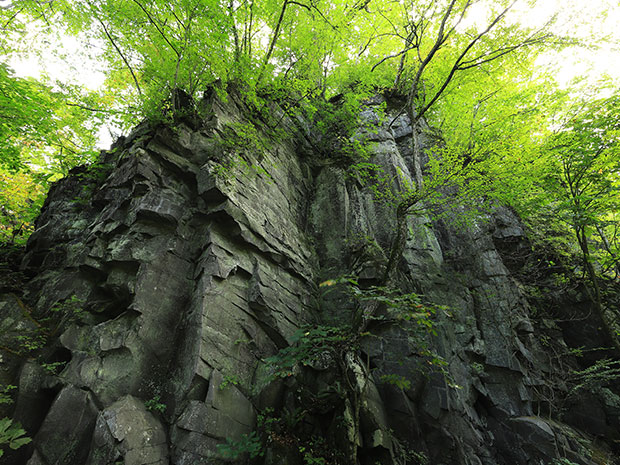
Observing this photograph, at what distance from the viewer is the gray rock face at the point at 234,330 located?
14.8ft

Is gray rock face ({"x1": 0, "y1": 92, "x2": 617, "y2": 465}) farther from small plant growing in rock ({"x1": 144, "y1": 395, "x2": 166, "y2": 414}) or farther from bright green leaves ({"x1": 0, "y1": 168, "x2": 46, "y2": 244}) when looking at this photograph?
bright green leaves ({"x1": 0, "y1": 168, "x2": 46, "y2": 244})

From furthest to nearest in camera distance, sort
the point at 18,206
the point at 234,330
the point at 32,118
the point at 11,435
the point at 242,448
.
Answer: the point at 18,206 → the point at 32,118 → the point at 234,330 → the point at 242,448 → the point at 11,435

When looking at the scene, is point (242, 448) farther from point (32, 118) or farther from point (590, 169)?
point (590, 169)

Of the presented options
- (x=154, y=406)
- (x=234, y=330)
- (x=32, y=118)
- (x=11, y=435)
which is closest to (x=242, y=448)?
(x=154, y=406)

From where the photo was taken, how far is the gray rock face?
452 cm

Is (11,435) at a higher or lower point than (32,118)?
lower

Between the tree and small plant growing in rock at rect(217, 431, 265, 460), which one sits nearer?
small plant growing in rock at rect(217, 431, 265, 460)

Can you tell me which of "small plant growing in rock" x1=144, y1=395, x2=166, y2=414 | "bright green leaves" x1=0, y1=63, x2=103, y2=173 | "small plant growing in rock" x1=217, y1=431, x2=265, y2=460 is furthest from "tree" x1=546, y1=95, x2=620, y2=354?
"bright green leaves" x1=0, y1=63, x2=103, y2=173

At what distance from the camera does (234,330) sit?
5.75 m

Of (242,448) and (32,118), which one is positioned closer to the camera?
(242,448)

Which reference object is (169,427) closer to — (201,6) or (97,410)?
(97,410)

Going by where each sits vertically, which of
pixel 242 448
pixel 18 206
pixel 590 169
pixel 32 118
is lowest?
pixel 242 448

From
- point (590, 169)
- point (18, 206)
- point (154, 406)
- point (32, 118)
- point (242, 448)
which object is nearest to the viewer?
point (242, 448)

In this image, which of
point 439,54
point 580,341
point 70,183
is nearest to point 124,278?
point 70,183
